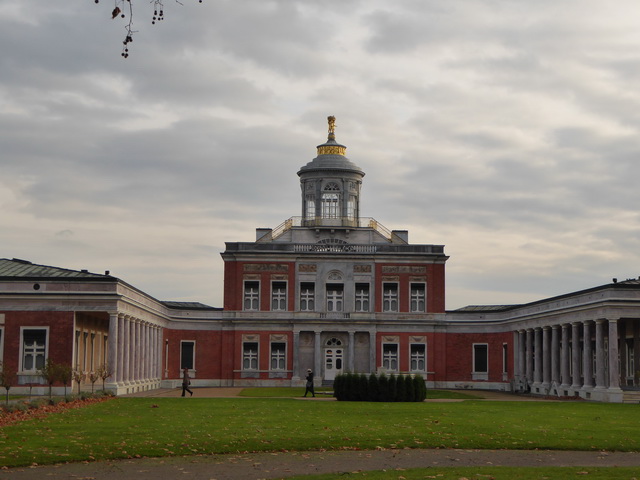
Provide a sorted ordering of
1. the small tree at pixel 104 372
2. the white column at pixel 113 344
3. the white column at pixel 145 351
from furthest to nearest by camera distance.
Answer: the white column at pixel 145 351 → the white column at pixel 113 344 → the small tree at pixel 104 372

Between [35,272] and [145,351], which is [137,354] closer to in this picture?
[145,351]

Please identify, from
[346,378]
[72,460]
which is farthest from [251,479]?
[346,378]

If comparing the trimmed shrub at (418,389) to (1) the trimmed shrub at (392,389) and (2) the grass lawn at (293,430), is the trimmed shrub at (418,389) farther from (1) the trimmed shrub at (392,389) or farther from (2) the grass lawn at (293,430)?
(2) the grass lawn at (293,430)

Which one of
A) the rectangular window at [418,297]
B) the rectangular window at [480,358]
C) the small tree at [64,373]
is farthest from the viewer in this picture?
the rectangular window at [480,358]

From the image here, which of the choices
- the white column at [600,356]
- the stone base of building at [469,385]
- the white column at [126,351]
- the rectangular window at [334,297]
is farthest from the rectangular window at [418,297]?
the white column at [126,351]

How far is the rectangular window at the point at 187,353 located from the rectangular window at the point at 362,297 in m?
12.7

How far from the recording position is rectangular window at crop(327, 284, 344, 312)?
70938 mm

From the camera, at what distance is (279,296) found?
7075cm

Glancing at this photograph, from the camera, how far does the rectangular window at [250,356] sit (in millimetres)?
70562

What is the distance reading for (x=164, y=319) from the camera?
68188 mm

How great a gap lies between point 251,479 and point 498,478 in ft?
15.1

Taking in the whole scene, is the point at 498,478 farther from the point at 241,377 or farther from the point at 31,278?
the point at 241,377

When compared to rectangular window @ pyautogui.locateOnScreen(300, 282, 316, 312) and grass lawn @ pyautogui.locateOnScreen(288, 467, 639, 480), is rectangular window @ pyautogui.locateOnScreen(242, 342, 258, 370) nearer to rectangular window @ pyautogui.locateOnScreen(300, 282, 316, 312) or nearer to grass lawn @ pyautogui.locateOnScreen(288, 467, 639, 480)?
rectangular window @ pyautogui.locateOnScreen(300, 282, 316, 312)

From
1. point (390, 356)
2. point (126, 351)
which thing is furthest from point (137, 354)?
point (390, 356)
